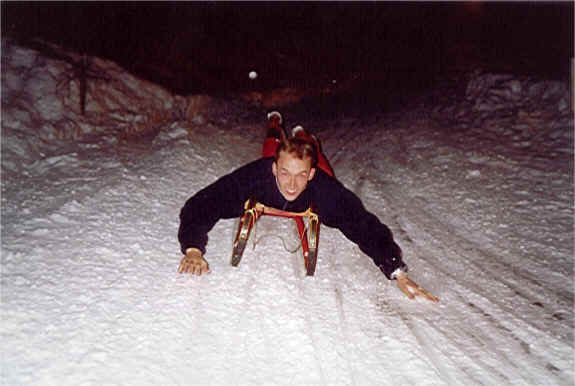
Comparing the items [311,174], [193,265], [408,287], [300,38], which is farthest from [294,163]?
[300,38]

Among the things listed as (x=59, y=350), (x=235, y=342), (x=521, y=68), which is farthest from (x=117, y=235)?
(x=521, y=68)

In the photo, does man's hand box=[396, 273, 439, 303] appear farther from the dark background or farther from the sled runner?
the dark background

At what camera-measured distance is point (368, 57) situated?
1309cm

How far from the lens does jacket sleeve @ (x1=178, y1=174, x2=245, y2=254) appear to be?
3.10 m

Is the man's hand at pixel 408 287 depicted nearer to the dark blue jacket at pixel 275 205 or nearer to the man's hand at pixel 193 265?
the dark blue jacket at pixel 275 205

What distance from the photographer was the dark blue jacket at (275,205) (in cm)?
317

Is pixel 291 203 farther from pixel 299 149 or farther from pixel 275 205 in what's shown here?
pixel 299 149

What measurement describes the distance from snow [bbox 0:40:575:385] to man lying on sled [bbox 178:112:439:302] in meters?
0.22

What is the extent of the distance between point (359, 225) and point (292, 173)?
2.25ft

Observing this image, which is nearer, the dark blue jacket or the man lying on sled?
the man lying on sled

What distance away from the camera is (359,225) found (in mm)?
3293

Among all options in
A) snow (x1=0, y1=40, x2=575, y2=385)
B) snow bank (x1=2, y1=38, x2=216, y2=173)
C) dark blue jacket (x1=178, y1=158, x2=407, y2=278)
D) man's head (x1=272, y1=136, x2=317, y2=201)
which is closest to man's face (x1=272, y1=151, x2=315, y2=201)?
man's head (x1=272, y1=136, x2=317, y2=201)

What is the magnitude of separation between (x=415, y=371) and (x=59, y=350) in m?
1.94

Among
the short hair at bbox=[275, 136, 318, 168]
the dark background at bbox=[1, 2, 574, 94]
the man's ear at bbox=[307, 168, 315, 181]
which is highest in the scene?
the dark background at bbox=[1, 2, 574, 94]
